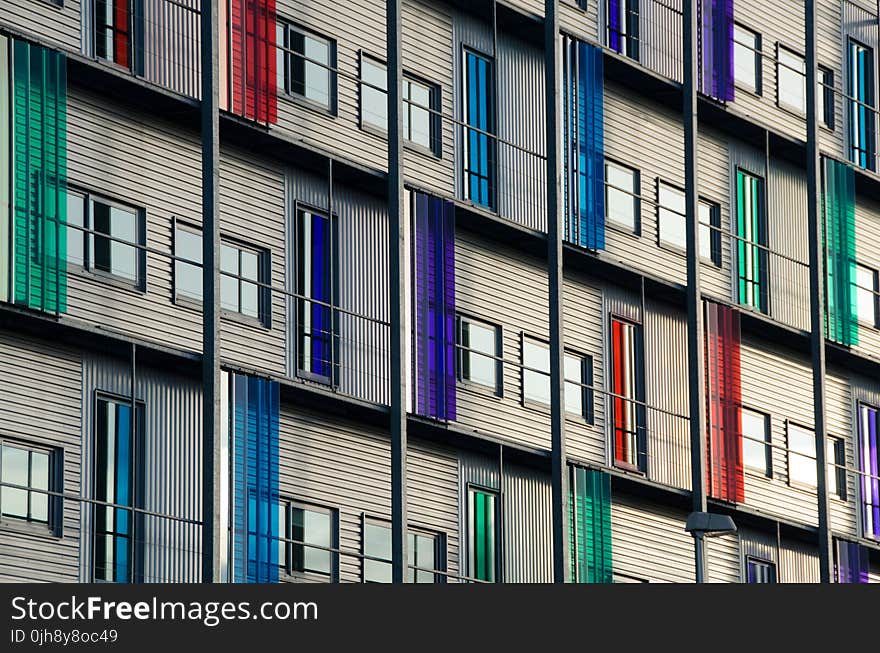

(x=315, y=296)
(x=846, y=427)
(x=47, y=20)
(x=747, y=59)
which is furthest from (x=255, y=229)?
(x=846, y=427)

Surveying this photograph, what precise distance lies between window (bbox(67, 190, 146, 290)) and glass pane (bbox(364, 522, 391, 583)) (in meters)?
6.57

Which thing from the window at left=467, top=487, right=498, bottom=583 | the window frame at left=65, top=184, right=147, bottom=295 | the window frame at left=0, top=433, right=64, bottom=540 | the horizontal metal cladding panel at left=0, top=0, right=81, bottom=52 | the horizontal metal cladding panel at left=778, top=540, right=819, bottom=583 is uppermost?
the horizontal metal cladding panel at left=0, top=0, right=81, bottom=52

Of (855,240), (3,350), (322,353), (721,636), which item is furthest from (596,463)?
(721,636)

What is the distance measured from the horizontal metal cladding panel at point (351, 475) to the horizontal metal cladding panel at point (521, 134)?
521cm

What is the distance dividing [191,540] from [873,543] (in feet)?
64.6

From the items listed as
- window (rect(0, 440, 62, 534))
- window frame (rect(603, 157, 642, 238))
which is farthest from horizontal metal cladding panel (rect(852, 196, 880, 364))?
window (rect(0, 440, 62, 534))

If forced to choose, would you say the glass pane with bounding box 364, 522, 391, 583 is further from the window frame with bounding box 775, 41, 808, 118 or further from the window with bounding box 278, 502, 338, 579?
the window frame with bounding box 775, 41, 808, 118

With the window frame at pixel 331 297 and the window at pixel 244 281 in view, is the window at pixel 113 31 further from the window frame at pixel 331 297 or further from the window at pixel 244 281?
the window frame at pixel 331 297

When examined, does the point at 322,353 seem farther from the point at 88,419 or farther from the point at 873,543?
the point at 873,543

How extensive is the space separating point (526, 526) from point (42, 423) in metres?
11.7

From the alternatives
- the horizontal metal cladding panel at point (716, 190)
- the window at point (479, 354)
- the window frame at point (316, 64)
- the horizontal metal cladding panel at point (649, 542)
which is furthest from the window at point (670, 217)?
the window frame at point (316, 64)

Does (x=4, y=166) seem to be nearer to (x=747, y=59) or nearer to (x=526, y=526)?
(x=526, y=526)

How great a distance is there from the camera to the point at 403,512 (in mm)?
41406

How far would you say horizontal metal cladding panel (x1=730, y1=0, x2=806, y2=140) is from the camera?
5244 centimetres
